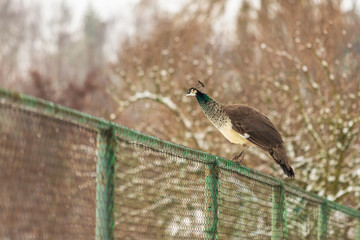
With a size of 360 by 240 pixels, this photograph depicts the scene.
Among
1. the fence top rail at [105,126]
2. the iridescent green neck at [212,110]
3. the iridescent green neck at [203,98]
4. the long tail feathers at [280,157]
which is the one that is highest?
the iridescent green neck at [203,98]

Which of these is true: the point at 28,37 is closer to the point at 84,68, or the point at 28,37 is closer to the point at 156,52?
the point at 84,68

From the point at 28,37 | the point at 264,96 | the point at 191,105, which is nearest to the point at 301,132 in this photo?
the point at 264,96

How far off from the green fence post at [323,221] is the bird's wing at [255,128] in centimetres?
74

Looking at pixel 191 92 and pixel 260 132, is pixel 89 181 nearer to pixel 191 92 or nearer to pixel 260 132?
pixel 191 92

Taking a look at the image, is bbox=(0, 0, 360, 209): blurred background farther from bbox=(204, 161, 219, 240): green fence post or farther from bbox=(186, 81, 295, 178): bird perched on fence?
bbox=(204, 161, 219, 240): green fence post

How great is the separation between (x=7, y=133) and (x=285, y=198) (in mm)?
3327

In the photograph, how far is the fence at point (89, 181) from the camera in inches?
80.0

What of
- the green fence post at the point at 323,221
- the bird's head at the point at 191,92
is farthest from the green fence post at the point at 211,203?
the green fence post at the point at 323,221

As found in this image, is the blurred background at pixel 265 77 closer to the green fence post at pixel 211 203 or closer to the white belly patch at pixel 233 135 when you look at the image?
the white belly patch at pixel 233 135

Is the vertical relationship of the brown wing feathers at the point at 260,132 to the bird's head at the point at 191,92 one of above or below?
below

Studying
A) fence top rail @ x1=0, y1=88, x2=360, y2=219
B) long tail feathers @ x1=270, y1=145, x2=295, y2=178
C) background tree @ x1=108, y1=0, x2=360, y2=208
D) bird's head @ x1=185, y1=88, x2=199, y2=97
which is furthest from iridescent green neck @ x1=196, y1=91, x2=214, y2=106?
background tree @ x1=108, y1=0, x2=360, y2=208

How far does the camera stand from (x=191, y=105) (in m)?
13.2

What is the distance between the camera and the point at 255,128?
612 cm

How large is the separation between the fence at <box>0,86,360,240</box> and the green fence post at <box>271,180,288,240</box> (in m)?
0.65
